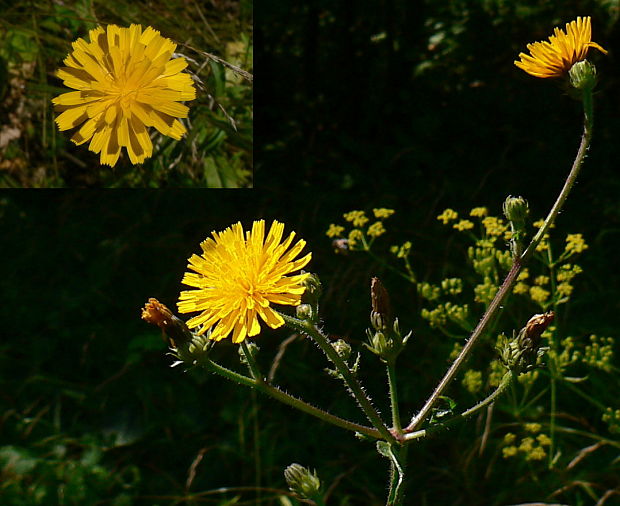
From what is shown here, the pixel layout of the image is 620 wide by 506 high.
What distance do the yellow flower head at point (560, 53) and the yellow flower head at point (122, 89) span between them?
0.66 metres

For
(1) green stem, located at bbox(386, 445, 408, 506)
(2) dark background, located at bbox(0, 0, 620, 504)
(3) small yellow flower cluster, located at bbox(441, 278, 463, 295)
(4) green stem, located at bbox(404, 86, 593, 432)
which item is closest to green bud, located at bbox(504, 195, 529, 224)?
(4) green stem, located at bbox(404, 86, 593, 432)

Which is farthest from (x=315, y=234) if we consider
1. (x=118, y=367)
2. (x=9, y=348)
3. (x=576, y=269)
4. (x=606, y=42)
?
(x=606, y=42)

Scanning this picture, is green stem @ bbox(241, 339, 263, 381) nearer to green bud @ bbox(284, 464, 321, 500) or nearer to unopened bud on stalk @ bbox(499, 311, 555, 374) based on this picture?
green bud @ bbox(284, 464, 321, 500)

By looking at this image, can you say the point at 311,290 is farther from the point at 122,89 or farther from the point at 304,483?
the point at 122,89

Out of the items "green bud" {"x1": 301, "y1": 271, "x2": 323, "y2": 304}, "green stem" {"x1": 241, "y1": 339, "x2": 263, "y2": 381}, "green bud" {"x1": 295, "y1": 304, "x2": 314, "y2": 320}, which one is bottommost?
"green stem" {"x1": 241, "y1": 339, "x2": 263, "y2": 381}

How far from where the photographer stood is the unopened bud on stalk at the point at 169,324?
802mm

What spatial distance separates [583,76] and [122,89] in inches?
29.0

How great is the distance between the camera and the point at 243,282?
0.79 metres

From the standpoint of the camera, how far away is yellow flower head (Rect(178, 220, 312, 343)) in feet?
2.52

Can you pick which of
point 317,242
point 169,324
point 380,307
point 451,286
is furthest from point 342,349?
point 317,242

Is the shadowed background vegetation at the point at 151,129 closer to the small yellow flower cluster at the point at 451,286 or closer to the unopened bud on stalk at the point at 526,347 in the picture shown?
the small yellow flower cluster at the point at 451,286

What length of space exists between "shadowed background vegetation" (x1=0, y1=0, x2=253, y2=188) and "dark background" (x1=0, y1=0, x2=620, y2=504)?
0.46m

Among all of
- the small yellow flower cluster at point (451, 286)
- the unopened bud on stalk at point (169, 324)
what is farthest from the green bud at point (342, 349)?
the small yellow flower cluster at point (451, 286)

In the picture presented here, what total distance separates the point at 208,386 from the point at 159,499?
355mm
